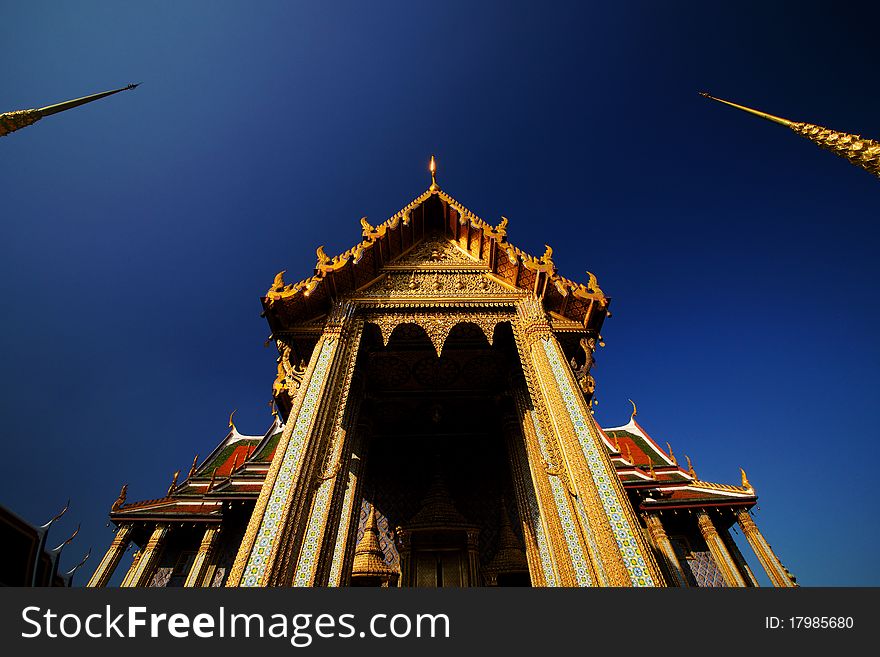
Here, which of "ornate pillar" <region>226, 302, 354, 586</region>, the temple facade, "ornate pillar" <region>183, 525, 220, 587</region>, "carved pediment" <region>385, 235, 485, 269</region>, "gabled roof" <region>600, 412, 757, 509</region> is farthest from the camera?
"gabled roof" <region>600, 412, 757, 509</region>

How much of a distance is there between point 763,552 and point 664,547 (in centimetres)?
257

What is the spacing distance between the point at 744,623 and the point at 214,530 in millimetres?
11000

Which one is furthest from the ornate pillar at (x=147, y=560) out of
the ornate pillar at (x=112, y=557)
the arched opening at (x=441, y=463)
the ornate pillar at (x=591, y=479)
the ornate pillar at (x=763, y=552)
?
the ornate pillar at (x=763, y=552)

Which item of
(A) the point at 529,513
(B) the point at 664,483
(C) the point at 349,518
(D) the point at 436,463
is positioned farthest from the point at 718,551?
(C) the point at 349,518

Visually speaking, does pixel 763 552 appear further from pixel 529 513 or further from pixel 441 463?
pixel 441 463

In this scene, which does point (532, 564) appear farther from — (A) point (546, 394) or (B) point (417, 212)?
(B) point (417, 212)

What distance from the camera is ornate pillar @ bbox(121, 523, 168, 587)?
9680 mm

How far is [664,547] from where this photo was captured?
10648mm

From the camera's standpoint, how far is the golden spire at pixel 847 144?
17.5 ft

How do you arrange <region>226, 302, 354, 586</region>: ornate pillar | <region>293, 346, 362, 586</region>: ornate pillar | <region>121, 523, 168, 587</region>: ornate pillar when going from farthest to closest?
<region>121, 523, 168, 587</region>: ornate pillar, <region>293, 346, 362, 586</region>: ornate pillar, <region>226, 302, 354, 586</region>: ornate pillar

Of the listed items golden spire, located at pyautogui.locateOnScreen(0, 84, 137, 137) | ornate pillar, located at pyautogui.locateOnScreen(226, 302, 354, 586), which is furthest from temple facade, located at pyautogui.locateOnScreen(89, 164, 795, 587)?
golden spire, located at pyautogui.locateOnScreen(0, 84, 137, 137)

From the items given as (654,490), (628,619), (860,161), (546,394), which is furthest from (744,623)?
(654,490)

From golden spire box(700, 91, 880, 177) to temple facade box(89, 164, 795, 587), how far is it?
3.70 metres

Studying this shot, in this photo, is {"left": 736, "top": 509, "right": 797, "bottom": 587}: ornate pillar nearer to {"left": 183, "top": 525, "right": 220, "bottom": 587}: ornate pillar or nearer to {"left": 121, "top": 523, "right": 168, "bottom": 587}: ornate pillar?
{"left": 183, "top": 525, "right": 220, "bottom": 587}: ornate pillar
